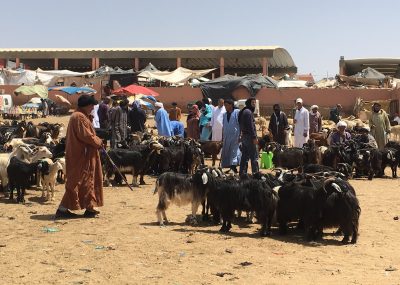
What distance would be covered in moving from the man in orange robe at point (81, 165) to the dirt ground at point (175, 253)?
11.2 inches

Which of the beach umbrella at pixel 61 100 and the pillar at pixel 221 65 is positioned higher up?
the pillar at pixel 221 65

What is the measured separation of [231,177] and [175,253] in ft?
6.32

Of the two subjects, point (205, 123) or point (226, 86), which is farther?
point (226, 86)

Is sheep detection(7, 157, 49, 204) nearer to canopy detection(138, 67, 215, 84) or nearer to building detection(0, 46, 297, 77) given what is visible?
canopy detection(138, 67, 215, 84)

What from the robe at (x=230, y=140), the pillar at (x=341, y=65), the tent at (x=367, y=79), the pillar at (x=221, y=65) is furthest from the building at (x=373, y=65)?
the robe at (x=230, y=140)

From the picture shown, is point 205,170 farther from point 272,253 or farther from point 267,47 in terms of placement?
point 267,47

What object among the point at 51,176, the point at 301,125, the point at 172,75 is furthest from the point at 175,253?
the point at 172,75

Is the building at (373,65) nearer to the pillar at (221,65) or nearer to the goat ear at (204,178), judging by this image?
the pillar at (221,65)

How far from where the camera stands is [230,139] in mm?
11789

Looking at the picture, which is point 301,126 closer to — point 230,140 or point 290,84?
point 230,140

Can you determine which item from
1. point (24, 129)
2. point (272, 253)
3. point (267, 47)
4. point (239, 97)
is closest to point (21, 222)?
point (272, 253)

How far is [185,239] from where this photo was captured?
285 inches

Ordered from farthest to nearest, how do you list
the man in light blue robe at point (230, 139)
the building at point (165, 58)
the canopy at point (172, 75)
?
1. the building at point (165, 58)
2. the canopy at point (172, 75)
3. the man in light blue robe at point (230, 139)

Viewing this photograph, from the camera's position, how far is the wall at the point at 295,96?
31.4m
